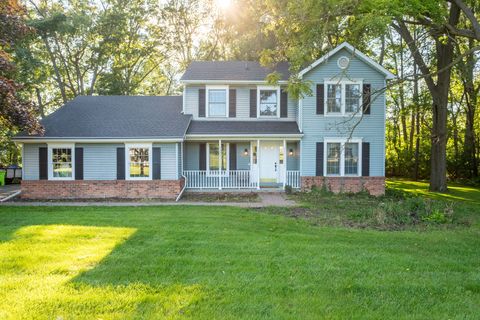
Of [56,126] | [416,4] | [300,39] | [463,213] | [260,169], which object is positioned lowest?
[463,213]

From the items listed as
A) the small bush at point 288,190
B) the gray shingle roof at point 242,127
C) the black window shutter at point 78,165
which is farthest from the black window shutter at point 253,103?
the black window shutter at point 78,165

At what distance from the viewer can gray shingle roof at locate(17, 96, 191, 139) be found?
1587cm

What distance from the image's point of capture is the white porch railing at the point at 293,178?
17.1m

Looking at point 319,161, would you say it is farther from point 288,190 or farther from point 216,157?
point 216,157

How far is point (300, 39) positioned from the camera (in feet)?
37.8

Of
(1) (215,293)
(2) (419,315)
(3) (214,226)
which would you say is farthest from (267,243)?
(2) (419,315)

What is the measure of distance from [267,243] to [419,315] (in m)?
3.42

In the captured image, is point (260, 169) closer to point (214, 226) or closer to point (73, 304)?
point (214, 226)

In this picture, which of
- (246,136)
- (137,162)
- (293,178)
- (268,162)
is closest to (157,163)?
(137,162)

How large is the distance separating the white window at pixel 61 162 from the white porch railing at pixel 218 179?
505 centimetres

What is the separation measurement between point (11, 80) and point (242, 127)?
9448mm

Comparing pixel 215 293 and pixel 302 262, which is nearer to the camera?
pixel 215 293

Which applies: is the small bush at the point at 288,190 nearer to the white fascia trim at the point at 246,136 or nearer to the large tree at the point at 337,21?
the white fascia trim at the point at 246,136

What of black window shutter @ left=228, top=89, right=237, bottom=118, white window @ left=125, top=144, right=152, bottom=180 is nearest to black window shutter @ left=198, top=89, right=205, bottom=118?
black window shutter @ left=228, top=89, right=237, bottom=118
